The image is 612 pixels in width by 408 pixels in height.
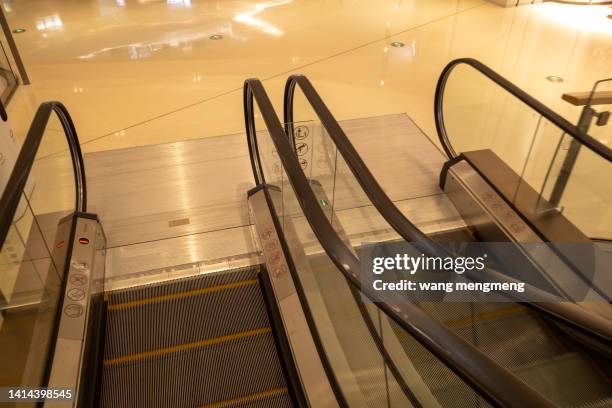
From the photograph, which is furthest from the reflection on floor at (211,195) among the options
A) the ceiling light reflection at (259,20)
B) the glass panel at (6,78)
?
the ceiling light reflection at (259,20)

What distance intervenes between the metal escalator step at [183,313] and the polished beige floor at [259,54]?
241 centimetres

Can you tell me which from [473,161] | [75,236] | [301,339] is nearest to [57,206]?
[75,236]

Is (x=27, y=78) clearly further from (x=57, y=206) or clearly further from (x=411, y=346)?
(x=411, y=346)

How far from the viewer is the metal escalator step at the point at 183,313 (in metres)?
2.46

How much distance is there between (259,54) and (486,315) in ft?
17.3

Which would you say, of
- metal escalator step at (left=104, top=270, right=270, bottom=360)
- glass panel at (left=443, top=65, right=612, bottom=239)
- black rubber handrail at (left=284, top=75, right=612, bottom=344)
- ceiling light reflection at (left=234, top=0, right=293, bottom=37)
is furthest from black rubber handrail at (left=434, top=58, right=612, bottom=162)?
ceiling light reflection at (left=234, top=0, right=293, bottom=37)

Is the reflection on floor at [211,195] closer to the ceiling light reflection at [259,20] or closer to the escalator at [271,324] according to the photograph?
the escalator at [271,324]

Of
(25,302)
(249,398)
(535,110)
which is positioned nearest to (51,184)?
(25,302)

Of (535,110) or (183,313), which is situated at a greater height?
(535,110)

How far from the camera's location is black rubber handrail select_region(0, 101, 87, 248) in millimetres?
1717

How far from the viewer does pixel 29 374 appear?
1860mm

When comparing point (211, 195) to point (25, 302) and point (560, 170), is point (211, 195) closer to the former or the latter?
point (25, 302)

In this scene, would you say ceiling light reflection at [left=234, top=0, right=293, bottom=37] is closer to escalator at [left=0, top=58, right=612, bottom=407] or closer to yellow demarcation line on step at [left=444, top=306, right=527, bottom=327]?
escalator at [left=0, top=58, right=612, bottom=407]

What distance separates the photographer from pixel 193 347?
242 centimetres
